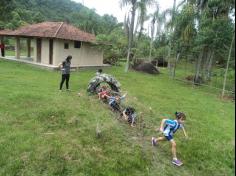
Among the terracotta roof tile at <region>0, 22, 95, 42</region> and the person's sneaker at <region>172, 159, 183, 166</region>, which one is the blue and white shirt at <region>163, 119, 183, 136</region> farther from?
the terracotta roof tile at <region>0, 22, 95, 42</region>

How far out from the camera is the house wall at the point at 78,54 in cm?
1717

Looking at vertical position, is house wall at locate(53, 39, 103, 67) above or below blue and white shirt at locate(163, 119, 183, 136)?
above

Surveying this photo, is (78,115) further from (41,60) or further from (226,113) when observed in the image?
(41,60)

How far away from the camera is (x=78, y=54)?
18.9 meters

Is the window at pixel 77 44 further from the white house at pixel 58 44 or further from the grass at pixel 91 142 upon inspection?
the grass at pixel 91 142

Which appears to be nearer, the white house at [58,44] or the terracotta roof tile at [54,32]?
the terracotta roof tile at [54,32]

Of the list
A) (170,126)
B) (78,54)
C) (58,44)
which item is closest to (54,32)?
(58,44)

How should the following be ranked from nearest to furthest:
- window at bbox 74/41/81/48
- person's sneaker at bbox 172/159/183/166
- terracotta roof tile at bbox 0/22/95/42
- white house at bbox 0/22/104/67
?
1. person's sneaker at bbox 172/159/183/166
2. terracotta roof tile at bbox 0/22/95/42
3. white house at bbox 0/22/104/67
4. window at bbox 74/41/81/48

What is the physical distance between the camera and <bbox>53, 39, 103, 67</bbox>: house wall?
17.2 metres

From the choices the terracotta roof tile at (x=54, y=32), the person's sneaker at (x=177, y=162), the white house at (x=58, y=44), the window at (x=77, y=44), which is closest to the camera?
the person's sneaker at (x=177, y=162)

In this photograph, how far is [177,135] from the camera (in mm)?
6492

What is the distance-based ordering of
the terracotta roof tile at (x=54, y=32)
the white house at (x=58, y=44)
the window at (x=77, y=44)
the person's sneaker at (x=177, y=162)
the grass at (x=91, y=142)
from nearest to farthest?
the grass at (x=91, y=142) → the person's sneaker at (x=177, y=162) → the terracotta roof tile at (x=54, y=32) → the white house at (x=58, y=44) → the window at (x=77, y=44)

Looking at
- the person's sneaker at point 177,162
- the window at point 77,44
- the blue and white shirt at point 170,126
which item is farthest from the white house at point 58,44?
the person's sneaker at point 177,162

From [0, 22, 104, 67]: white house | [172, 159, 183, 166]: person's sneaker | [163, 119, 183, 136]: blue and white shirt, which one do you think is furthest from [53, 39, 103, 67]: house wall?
[172, 159, 183, 166]: person's sneaker
